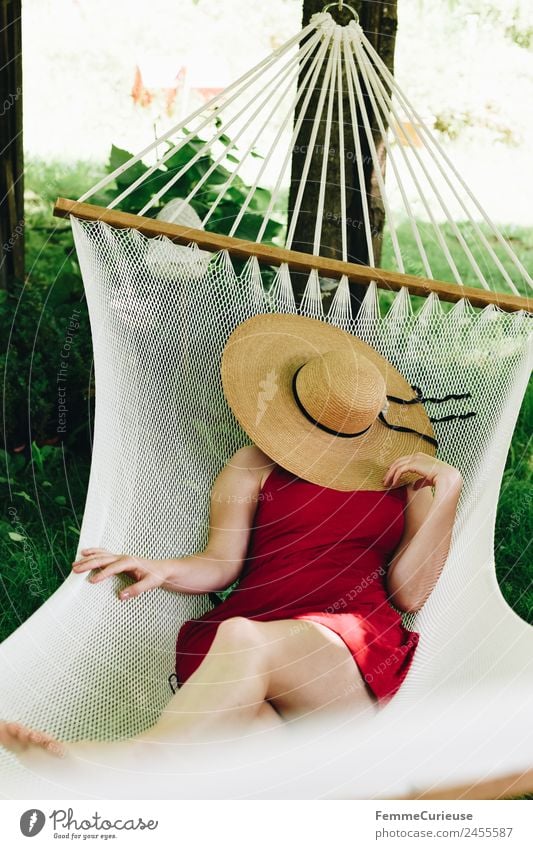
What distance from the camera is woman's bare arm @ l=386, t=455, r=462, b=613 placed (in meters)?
1.68

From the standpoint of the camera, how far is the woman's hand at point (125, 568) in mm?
1650

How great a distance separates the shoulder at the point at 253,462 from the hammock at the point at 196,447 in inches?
5.3

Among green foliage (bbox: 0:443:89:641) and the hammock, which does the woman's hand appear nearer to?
the hammock

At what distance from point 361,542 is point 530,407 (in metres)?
1.62

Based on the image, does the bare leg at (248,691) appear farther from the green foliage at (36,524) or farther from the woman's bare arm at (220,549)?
the green foliage at (36,524)

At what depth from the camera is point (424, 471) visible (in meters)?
1.69

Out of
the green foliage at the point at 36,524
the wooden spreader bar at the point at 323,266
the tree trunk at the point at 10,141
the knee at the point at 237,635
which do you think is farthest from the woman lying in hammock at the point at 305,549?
the tree trunk at the point at 10,141

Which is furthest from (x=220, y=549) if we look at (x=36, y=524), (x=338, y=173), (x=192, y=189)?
(x=192, y=189)

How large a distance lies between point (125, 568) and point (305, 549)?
332mm

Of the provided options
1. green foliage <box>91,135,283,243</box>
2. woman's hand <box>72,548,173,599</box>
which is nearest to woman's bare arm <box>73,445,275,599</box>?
woman's hand <box>72,548,173,599</box>

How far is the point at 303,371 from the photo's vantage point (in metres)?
1.85

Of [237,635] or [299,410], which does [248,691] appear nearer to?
[237,635]
